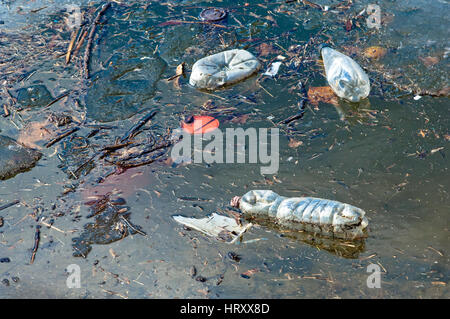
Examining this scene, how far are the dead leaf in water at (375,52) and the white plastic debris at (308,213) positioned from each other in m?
2.57

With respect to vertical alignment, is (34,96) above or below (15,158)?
above

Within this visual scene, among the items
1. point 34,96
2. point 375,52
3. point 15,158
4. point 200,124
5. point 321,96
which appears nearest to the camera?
point 15,158

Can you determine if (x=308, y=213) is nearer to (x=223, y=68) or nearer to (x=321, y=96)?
(x=321, y=96)

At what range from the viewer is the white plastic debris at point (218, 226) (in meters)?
3.84

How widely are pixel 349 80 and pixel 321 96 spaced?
0.36 metres

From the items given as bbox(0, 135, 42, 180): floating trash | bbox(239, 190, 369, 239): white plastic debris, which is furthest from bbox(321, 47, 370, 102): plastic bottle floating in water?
bbox(0, 135, 42, 180): floating trash

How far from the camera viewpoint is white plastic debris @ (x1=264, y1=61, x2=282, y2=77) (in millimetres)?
5497

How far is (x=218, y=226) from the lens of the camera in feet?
12.8

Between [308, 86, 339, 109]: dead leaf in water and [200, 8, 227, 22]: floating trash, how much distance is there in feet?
6.78

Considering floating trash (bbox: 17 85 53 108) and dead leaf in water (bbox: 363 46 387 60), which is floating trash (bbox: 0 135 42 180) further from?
dead leaf in water (bbox: 363 46 387 60)

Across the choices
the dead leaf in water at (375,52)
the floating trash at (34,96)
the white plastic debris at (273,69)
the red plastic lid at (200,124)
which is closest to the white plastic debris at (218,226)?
the red plastic lid at (200,124)

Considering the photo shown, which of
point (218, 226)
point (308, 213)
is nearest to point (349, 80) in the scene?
point (308, 213)

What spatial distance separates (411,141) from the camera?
4.54 m

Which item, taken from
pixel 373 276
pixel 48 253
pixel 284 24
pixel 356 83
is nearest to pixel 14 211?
pixel 48 253
